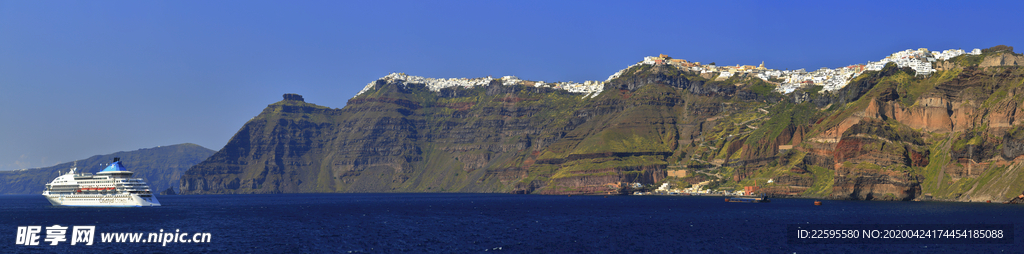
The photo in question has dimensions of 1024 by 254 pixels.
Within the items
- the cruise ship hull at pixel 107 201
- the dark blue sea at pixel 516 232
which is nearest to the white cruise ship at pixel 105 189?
the cruise ship hull at pixel 107 201

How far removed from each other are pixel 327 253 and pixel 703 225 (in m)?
60.4

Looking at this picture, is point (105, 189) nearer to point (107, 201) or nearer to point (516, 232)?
point (107, 201)

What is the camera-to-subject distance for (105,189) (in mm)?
175625

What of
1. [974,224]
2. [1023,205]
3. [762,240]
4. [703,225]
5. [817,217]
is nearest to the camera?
[762,240]

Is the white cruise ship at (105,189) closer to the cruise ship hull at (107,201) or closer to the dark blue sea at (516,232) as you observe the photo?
the cruise ship hull at (107,201)

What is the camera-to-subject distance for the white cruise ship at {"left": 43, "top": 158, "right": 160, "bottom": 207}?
175 meters

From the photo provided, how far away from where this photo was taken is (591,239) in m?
99.5

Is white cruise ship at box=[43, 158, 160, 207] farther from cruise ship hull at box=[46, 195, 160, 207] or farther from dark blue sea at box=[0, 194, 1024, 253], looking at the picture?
dark blue sea at box=[0, 194, 1024, 253]

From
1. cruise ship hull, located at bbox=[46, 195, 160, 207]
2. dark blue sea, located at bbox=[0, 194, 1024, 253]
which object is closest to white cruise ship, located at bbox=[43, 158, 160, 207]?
cruise ship hull, located at bbox=[46, 195, 160, 207]

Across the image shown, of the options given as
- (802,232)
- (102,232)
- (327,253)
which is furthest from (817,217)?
(102,232)

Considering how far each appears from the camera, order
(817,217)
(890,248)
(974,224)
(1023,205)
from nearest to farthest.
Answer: (890,248) → (974,224) → (817,217) → (1023,205)

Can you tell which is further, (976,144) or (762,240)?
(976,144)

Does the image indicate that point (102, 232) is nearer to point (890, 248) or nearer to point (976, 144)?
point (890, 248)

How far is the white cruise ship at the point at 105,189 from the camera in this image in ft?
574
